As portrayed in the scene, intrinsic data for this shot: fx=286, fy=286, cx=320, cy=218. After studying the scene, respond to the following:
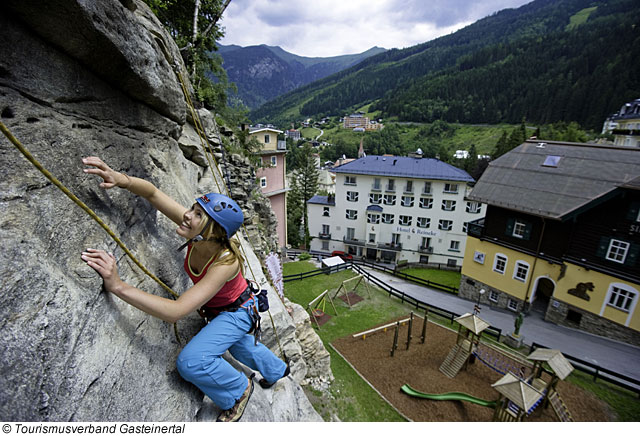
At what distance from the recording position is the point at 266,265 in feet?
41.6

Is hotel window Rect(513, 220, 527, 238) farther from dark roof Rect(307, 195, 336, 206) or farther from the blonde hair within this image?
dark roof Rect(307, 195, 336, 206)

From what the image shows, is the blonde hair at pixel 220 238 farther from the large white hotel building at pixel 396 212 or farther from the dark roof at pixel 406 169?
the large white hotel building at pixel 396 212

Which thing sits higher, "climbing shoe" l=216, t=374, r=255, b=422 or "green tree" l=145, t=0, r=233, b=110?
"green tree" l=145, t=0, r=233, b=110

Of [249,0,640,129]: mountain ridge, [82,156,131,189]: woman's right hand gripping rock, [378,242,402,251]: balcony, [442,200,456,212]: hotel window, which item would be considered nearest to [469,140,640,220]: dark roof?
[442,200,456,212]: hotel window

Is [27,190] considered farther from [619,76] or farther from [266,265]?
[619,76]

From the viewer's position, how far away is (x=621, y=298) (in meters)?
17.7

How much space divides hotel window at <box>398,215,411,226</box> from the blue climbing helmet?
39.3 meters

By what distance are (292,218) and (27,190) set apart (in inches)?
1966

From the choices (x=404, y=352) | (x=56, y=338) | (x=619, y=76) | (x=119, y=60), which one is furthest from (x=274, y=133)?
(x=619, y=76)

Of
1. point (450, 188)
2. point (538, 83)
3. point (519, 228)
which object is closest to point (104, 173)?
point (519, 228)

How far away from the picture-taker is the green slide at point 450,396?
1224 cm

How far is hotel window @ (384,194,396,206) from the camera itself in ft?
131

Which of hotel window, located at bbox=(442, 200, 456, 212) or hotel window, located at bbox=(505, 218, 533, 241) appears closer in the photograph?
hotel window, located at bbox=(505, 218, 533, 241)

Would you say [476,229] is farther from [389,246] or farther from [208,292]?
[208,292]
